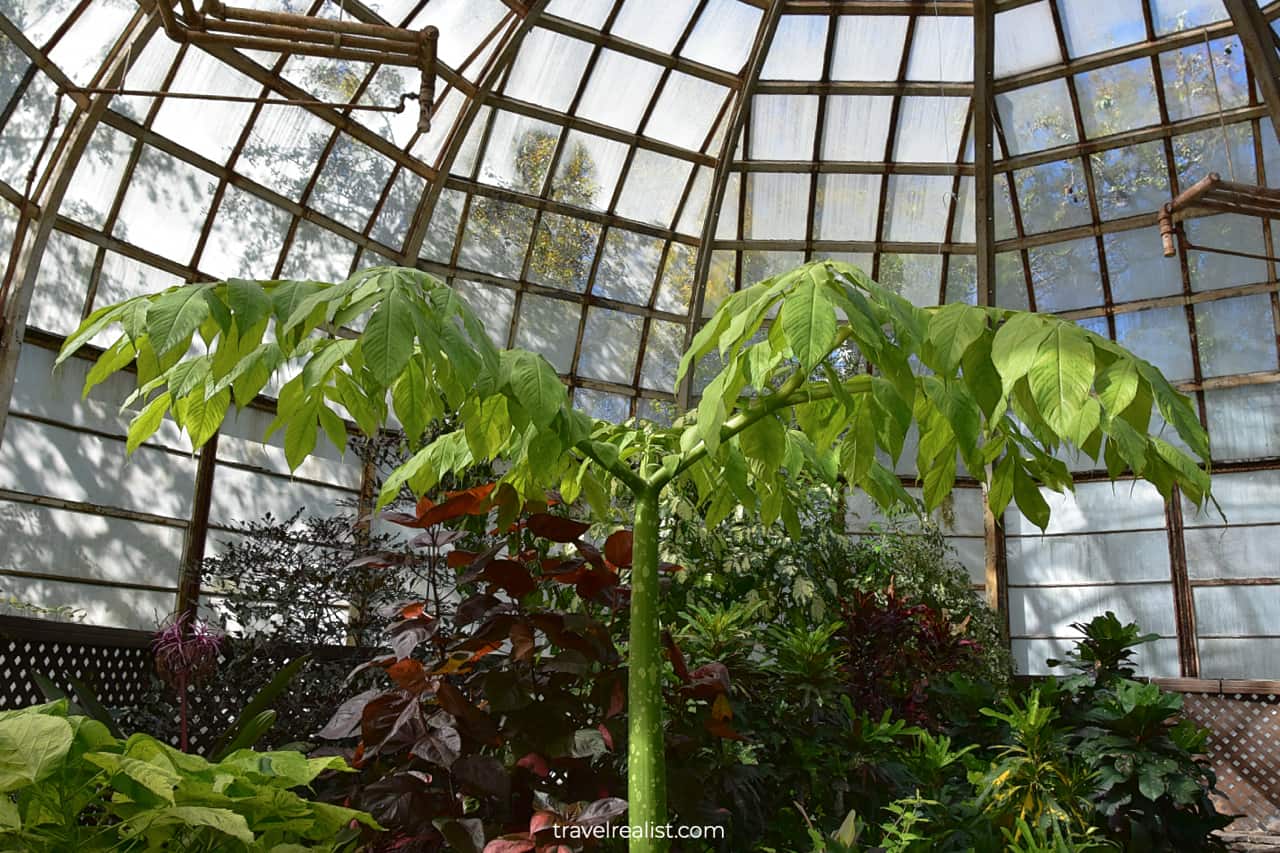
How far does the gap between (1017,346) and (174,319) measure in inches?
46.0

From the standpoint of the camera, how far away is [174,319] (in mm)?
1434

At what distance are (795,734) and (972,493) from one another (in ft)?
22.8

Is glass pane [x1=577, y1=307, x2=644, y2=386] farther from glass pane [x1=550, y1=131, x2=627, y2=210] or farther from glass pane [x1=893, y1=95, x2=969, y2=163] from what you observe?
glass pane [x1=893, y1=95, x2=969, y2=163]

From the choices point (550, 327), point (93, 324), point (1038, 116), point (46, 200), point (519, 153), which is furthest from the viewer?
point (550, 327)

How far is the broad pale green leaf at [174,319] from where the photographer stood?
140cm

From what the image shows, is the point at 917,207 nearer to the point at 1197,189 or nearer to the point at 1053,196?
the point at 1053,196

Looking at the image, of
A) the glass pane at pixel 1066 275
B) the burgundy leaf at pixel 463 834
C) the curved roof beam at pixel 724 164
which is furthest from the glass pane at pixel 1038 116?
the burgundy leaf at pixel 463 834

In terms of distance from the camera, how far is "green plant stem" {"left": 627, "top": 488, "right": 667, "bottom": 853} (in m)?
1.55

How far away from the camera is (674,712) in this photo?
3.22 metres

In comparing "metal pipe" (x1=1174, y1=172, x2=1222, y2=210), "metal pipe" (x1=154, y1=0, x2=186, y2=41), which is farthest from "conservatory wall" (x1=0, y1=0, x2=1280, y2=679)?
"metal pipe" (x1=154, y1=0, x2=186, y2=41)

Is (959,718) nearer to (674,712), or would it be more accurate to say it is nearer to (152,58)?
(674,712)

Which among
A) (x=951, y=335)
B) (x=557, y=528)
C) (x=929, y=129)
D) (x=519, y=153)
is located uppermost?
(x=929, y=129)

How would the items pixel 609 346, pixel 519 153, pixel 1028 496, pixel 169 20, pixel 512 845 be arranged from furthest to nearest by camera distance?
pixel 609 346
pixel 519 153
pixel 169 20
pixel 512 845
pixel 1028 496

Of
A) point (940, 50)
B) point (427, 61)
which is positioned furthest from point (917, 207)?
point (427, 61)
